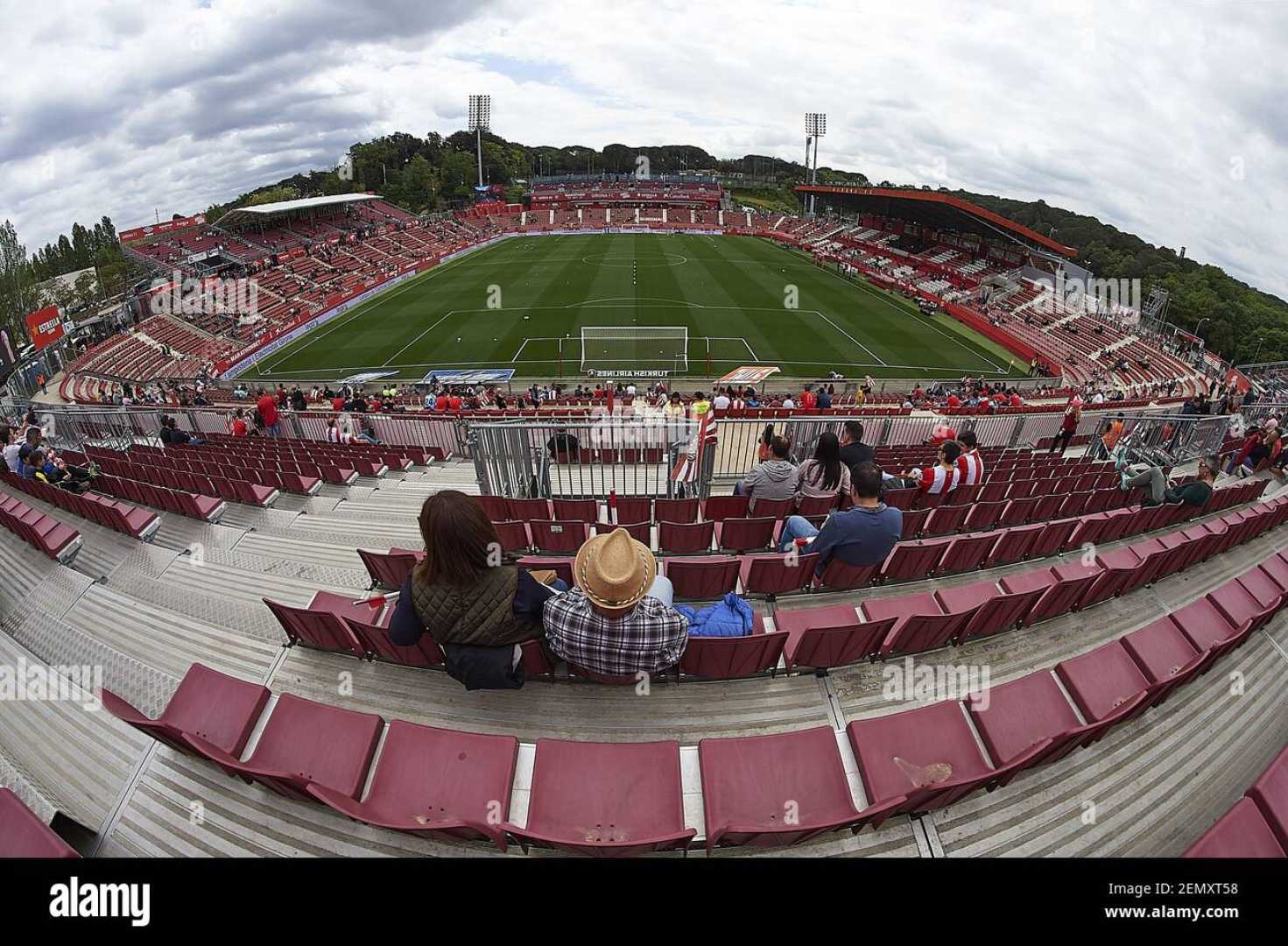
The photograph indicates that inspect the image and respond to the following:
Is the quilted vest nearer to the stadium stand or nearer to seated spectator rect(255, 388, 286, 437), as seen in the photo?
the stadium stand

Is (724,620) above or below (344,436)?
above

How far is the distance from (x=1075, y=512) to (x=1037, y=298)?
4425 centimetres

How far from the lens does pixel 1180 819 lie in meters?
3.69

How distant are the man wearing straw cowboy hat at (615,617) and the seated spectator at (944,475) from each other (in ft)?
16.7

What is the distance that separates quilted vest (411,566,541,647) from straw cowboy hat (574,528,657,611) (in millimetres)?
489

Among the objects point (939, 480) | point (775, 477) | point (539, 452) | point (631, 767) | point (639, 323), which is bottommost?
point (631, 767)

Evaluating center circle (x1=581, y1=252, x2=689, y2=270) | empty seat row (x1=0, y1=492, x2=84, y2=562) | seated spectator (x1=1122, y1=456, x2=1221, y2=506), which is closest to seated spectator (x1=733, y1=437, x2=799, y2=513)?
seated spectator (x1=1122, y1=456, x2=1221, y2=506)

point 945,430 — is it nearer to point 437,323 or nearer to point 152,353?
point 437,323

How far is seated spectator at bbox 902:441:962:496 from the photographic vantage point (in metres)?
6.96

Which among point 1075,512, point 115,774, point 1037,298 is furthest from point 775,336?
point 115,774

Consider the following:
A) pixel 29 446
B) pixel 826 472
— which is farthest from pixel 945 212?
pixel 29 446

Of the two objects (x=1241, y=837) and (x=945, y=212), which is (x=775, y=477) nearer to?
(x=1241, y=837)

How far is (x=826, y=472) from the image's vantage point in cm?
627

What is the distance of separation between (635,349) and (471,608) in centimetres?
3066
